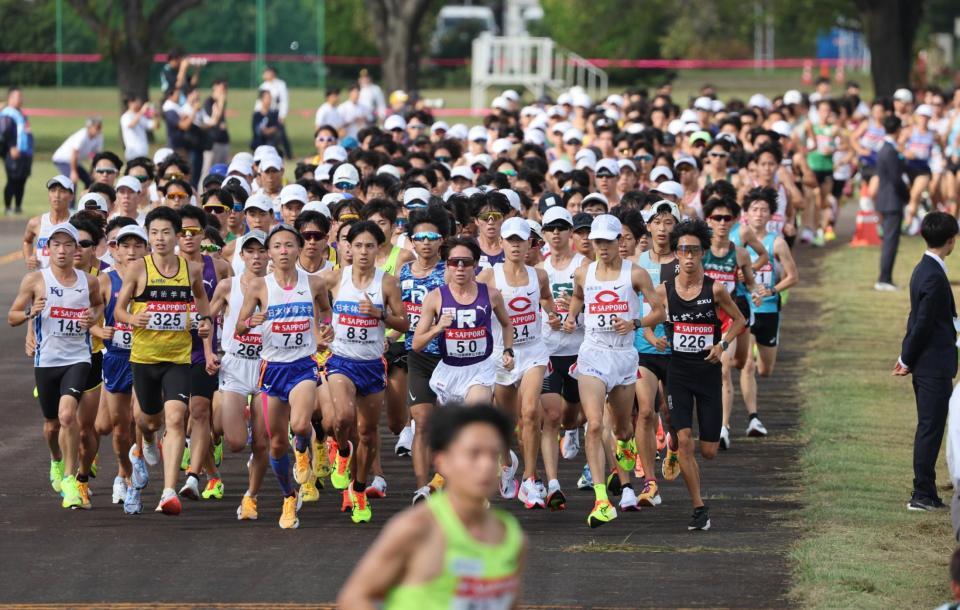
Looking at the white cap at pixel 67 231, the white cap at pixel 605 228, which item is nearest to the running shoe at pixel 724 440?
the white cap at pixel 605 228

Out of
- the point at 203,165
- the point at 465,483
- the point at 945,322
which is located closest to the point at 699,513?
the point at 945,322

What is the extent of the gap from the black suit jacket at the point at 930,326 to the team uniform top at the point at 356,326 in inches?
133

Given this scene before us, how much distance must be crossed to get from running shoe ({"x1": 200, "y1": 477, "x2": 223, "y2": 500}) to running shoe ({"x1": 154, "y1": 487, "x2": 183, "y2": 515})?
79cm

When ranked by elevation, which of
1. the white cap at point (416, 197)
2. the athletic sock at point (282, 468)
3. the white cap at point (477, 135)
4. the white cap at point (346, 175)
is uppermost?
the white cap at point (477, 135)

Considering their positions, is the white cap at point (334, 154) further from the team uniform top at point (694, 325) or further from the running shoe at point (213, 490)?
the team uniform top at point (694, 325)

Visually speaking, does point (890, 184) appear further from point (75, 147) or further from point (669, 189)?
point (75, 147)

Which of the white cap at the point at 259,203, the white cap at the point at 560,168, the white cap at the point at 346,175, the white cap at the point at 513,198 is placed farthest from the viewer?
the white cap at the point at 560,168

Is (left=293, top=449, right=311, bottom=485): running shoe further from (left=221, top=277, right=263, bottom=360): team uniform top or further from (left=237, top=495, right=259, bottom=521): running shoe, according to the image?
(left=221, top=277, right=263, bottom=360): team uniform top

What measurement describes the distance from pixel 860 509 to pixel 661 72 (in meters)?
55.6

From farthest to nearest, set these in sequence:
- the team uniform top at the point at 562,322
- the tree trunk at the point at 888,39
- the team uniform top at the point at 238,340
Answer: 1. the tree trunk at the point at 888,39
2. the team uniform top at the point at 562,322
3. the team uniform top at the point at 238,340

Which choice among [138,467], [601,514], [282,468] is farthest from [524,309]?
[138,467]

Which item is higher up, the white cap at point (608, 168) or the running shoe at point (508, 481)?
the white cap at point (608, 168)

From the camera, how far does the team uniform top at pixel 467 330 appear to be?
37.6ft

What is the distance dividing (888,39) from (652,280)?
33150mm
